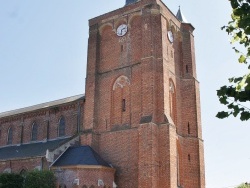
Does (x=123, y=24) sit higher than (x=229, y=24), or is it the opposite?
(x=123, y=24)

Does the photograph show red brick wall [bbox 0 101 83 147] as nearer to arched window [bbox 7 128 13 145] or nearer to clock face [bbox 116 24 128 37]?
arched window [bbox 7 128 13 145]

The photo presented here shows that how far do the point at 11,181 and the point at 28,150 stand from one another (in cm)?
589

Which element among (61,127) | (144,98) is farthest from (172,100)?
(61,127)

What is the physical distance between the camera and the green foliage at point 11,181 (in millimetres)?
26688

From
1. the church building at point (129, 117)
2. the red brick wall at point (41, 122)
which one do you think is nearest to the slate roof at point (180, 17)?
the church building at point (129, 117)

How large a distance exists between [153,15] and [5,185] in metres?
17.6

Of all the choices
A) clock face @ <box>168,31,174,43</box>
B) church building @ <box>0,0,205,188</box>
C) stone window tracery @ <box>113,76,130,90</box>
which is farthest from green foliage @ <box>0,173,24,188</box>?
clock face @ <box>168,31,174,43</box>

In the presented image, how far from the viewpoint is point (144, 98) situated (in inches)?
1112

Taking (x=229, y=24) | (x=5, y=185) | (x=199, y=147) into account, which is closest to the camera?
(x=229, y=24)

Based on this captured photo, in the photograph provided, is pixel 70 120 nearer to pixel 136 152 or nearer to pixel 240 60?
pixel 136 152

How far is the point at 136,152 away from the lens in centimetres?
2747

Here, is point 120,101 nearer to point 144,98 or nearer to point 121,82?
point 121,82

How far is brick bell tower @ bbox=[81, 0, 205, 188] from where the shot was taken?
26.8 metres

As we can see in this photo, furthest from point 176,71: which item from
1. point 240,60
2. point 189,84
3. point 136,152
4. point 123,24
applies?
point 240,60
